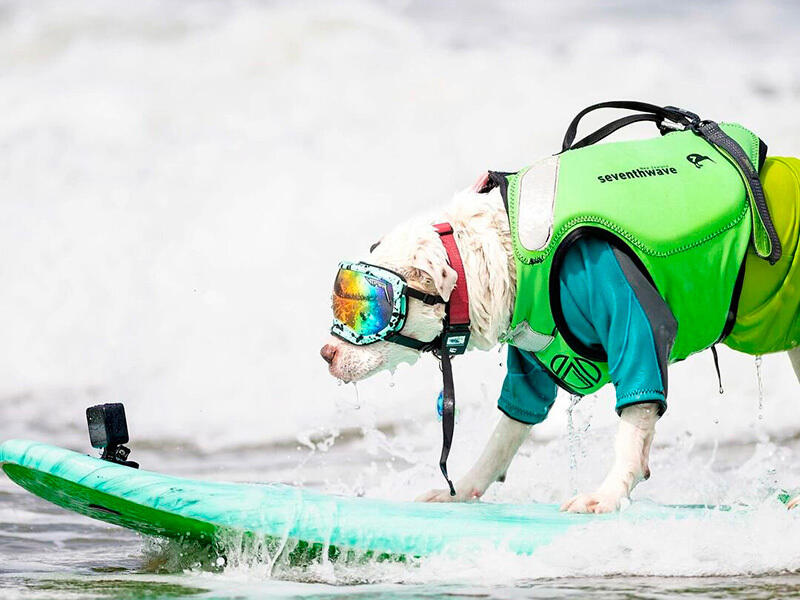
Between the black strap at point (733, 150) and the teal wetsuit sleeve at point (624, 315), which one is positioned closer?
the teal wetsuit sleeve at point (624, 315)

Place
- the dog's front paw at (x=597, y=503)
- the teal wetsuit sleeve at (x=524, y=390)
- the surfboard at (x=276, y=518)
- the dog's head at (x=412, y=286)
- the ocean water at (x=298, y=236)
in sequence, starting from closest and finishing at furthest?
the surfboard at (x=276, y=518)
the dog's front paw at (x=597, y=503)
the dog's head at (x=412, y=286)
the teal wetsuit sleeve at (x=524, y=390)
the ocean water at (x=298, y=236)

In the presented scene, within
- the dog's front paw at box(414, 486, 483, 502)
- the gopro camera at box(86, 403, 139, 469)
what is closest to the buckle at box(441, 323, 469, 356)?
the dog's front paw at box(414, 486, 483, 502)

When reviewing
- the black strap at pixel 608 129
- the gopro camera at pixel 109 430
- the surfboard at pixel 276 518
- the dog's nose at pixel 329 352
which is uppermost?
the black strap at pixel 608 129

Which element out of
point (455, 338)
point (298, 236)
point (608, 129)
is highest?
point (298, 236)

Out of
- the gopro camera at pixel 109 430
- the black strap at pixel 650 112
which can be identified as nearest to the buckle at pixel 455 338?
the black strap at pixel 650 112

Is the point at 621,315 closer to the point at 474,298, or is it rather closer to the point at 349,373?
the point at 474,298

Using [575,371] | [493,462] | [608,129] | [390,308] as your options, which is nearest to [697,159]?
[608,129]

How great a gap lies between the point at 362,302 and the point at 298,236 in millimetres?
6638

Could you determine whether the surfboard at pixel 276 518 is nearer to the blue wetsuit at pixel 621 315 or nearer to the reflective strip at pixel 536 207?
the blue wetsuit at pixel 621 315

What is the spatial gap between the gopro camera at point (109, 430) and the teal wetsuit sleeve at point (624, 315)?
1.43 m

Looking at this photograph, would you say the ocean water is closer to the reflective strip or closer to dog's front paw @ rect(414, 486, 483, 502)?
dog's front paw @ rect(414, 486, 483, 502)

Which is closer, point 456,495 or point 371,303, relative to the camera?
point 371,303

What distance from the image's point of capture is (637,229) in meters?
3.45

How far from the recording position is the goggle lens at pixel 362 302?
3.47m
